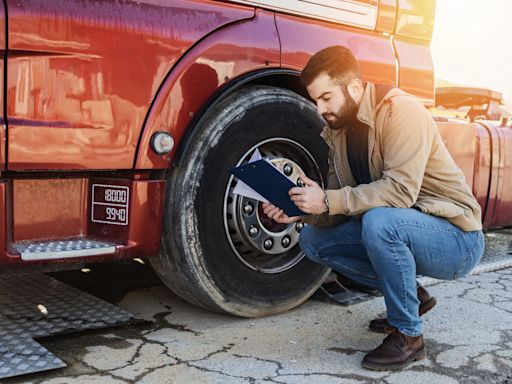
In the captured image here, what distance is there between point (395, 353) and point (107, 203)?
120 cm

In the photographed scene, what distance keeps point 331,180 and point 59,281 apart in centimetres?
153

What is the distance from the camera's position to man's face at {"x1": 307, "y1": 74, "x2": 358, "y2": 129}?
8.04 ft

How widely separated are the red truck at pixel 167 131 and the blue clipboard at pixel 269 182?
35 cm

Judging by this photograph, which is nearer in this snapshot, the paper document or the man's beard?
the paper document

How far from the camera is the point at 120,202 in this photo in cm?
248

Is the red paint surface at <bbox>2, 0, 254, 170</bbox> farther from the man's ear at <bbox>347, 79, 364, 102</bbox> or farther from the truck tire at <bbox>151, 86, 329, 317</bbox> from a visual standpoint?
the man's ear at <bbox>347, 79, 364, 102</bbox>

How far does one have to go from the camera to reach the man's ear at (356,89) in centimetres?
246

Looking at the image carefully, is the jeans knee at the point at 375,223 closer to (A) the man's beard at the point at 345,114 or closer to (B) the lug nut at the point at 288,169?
(A) the man's beard at the point at 345,114

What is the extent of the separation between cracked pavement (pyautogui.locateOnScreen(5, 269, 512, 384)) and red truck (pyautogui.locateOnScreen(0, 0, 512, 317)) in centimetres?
16

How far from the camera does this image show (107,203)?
2473 millimetres

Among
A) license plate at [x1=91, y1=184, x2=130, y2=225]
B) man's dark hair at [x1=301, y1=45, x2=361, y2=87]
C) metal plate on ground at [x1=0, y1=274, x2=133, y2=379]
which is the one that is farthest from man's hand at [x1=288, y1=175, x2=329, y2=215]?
metal plate on ground at [x1=0, y1=274, x2=133, y2=379]

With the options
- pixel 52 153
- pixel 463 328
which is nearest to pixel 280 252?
pixel 463 328

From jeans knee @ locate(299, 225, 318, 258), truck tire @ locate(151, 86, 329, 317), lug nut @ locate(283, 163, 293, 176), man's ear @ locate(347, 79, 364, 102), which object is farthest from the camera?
lug nut @ locate(283, 163, 293, 176)

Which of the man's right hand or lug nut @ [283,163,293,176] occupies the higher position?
lug nut @ [283,163,293,176]
